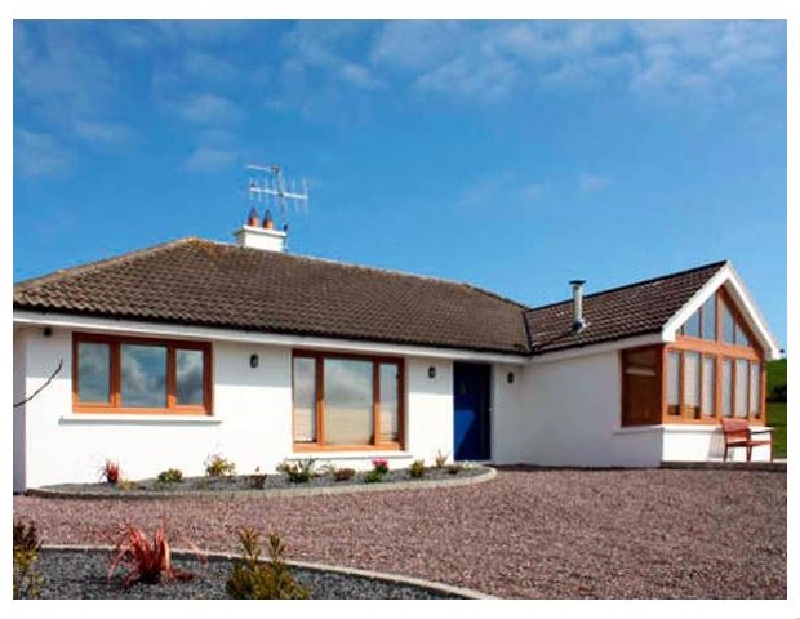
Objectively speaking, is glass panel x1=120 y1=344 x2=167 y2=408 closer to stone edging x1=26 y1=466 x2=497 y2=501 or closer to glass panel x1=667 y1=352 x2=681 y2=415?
stone edging x1=26 y1=466 x2=497 y2=501

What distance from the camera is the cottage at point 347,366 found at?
15.2m

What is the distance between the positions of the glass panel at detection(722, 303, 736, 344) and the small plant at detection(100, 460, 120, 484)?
14.1 metres

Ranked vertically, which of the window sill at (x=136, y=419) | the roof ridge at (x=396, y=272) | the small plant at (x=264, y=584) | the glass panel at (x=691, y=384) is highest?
the roof ridge at (x=396, y=272)

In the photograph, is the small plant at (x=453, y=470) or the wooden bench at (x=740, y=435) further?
the wooden bench at (x=740, y=435)

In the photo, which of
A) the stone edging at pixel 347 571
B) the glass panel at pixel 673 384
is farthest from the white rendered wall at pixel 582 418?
the stone edging at pixel 347 571

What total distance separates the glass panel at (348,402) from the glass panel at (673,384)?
6615mm

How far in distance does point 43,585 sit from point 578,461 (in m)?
15.4

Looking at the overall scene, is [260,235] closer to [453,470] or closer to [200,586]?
[453,470]

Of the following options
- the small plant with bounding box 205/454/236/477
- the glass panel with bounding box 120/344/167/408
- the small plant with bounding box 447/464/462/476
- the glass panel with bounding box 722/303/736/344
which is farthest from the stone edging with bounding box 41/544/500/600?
the glass panel with bounding box 722/303/736/344

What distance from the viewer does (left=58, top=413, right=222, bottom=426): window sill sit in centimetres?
1503

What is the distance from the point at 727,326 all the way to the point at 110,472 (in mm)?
14490

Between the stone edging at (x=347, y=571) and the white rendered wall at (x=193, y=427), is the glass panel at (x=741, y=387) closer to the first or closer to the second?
the white rendered wall at (x=193, y=427)

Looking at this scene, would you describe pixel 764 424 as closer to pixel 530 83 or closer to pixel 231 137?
pixel 530 83

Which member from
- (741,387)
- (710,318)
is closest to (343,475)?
(710,318)
